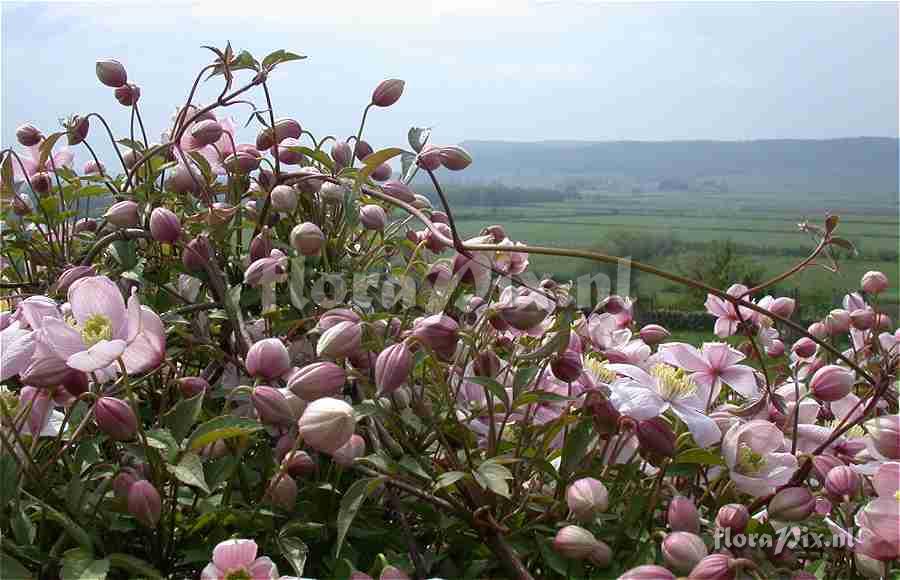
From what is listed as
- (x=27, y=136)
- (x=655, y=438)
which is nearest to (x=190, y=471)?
(x=655, y=438)

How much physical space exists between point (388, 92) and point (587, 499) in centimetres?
50

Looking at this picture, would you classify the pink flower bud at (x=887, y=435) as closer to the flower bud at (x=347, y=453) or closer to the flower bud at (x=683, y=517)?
the flower bud at (x=683, y=517)

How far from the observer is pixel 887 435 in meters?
0.48

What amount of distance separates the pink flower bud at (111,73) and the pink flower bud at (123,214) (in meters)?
0.25

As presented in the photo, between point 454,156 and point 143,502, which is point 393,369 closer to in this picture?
point 143,502

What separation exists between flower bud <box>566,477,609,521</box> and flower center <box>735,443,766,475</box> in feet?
0.34

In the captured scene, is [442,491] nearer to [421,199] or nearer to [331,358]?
[331,358]

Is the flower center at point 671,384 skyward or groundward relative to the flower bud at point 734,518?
skyward

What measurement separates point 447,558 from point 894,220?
7752 millimetres

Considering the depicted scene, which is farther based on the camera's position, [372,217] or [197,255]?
[372,217]

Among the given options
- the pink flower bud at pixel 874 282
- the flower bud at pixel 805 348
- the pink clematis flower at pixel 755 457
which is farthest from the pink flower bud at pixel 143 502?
the pink flower bud at pixel 874 282

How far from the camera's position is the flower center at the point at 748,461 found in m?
0.50

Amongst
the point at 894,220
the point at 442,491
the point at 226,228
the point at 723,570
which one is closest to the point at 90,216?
the point at 226,228

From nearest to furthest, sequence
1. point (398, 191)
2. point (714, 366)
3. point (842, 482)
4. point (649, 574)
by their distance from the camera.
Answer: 1. point (649, 574)
2. point (842, 482)
3. point (714, 366)
4. point (398, 191)
